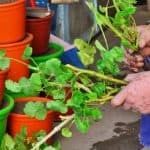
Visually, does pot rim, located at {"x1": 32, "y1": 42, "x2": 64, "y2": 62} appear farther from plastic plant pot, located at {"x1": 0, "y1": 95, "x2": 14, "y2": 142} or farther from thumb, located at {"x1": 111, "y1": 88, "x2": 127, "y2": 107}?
thumb, located at {"x1": 111, "y1": 88, "x2": 127, "y2": 107}

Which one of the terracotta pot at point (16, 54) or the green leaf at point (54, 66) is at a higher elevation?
the green leaf at point (54, 66)

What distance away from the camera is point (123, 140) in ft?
11.4

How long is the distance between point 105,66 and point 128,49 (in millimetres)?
276

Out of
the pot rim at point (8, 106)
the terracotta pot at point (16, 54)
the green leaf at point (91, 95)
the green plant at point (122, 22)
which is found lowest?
the pot rim at point (8, 106)

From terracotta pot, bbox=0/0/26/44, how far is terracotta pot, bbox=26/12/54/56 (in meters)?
0.28

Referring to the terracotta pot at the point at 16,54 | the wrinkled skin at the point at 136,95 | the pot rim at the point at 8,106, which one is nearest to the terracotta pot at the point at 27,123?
the pot rim at the point at 8,106

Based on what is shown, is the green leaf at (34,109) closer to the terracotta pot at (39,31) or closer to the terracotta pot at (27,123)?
the terracotta pot at (27,123)

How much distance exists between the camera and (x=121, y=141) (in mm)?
3469

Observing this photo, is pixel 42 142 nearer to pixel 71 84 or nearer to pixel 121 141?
pixel 71 84

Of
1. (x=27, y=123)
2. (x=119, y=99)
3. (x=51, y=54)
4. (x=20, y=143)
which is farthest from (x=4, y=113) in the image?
(x=119, y=99)

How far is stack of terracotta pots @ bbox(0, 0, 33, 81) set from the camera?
10.3 ft

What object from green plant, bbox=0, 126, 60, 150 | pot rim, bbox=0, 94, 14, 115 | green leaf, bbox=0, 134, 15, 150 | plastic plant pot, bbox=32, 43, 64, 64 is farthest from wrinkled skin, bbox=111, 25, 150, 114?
plastic plant pot, bbox=32, 43, 64, 64

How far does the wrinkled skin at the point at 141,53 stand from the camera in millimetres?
2342

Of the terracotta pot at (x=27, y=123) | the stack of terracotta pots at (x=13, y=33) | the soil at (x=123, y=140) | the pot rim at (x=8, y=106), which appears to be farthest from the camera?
the soil at (x=123, y=140)
